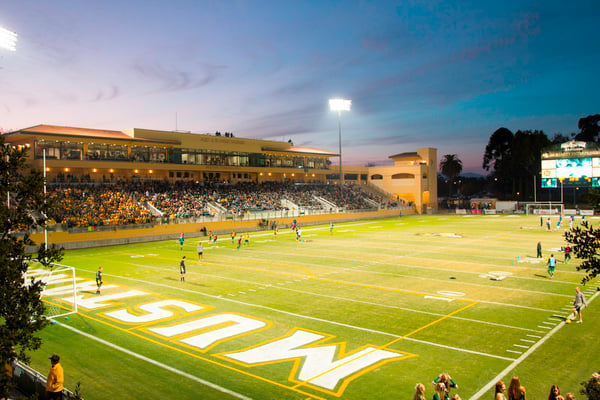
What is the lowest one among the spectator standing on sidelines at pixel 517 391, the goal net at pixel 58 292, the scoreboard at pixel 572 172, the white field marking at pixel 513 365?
the white field marking at pixel 513 365

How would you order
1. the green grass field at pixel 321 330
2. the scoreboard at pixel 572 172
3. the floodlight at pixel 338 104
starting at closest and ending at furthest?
the green grass field at pixel 321 330 → the scoreboard at pixel 572 172 → the floodlight at pixel 338 104

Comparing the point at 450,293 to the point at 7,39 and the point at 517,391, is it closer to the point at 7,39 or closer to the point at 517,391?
the point at 517,391

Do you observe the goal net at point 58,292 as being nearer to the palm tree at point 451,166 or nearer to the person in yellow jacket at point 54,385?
the person in yellow jacket at point 54,385

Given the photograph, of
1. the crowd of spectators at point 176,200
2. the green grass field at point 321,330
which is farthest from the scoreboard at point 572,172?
the green grass field at point 321,330

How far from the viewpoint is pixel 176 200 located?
174 ft

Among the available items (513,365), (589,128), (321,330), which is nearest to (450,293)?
(321,330)

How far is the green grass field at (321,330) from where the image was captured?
11094 mm

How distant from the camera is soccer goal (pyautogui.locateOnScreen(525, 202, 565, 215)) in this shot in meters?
76.2

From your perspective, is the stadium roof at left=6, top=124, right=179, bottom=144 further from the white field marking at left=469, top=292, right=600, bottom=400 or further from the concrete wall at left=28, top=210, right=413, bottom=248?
the white field marking at left=469, top=292, right=600, bottom=400

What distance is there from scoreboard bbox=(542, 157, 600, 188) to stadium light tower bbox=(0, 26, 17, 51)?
66722 millimetres

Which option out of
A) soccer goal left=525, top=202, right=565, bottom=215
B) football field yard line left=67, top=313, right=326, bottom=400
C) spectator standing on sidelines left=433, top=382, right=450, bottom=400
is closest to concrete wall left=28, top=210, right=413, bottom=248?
football field yard line left=67, top=313, right=326, bottom=400

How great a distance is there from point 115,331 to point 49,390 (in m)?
6.56

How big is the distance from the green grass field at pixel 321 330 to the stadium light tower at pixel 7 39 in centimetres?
1271

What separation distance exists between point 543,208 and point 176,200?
228 ft
